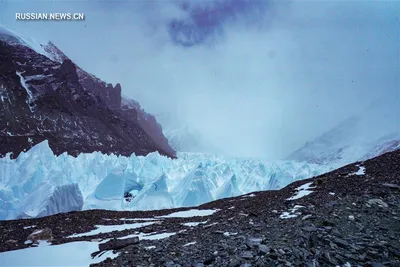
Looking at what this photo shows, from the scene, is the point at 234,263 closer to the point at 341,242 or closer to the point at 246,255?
the point at 246,255

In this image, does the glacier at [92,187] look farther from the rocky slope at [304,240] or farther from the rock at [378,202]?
the rock at [378,202]

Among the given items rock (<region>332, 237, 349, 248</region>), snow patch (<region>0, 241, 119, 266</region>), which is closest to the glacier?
snow patch (<region>0, 241, 119, 266</region>)

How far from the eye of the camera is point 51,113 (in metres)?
83.8

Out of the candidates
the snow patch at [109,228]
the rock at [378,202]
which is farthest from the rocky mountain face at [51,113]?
the rock at [378,202]

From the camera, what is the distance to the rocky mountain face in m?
71.4

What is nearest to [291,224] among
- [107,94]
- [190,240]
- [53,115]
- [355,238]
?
[355,238]

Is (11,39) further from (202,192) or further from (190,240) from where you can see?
(190,240)

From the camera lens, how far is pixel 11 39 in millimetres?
114875

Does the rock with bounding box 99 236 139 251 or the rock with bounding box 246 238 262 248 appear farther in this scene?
the rock with bounding box 99 236 139 251

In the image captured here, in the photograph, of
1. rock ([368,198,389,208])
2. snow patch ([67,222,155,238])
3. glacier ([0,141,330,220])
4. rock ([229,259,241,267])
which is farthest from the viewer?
glacier ([0,141,330,220])

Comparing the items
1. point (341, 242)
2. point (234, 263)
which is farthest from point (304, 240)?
point (234, 263)

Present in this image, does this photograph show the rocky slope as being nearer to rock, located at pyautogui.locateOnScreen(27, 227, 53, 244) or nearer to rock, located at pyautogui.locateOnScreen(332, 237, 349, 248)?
rock, located at pyautogui.locateOnScreen(332, 237, 349, 248)

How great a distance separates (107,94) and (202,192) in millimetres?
141641

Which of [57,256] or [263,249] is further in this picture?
[57,256]
